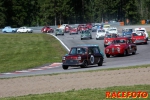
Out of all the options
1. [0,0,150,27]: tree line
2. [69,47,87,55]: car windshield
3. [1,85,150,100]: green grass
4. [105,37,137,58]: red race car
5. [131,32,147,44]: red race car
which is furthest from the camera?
[0,0,150,27]: tree line

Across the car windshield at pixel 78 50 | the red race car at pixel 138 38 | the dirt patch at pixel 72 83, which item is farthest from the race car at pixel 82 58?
the red race car at pixel 138 38

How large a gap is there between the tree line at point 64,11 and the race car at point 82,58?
84.7 meters

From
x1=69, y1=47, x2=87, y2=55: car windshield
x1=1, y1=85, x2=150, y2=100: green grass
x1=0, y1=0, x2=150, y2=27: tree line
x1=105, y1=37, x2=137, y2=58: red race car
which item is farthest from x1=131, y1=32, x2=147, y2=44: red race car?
x1=0, y1=0, x2=150, y2=27: tree line

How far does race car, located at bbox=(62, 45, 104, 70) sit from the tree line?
278 feet

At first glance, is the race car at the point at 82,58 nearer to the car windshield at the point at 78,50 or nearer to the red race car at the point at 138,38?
the car windshield at the point at 78,50

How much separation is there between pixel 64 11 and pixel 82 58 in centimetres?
10131

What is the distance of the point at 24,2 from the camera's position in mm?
125688

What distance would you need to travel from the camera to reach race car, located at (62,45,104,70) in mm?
27109

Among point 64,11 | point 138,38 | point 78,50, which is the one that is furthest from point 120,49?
point 64,11

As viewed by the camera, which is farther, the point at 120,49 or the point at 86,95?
the point at 120,49

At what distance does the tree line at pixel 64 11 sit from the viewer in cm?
12094

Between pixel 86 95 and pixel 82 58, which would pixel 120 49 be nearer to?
pixel 82 58

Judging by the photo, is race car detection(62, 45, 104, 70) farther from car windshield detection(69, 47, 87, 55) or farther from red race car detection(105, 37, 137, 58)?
red race car detection(105, 37, 137, 58)

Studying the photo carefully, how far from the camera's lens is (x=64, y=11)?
128 m
